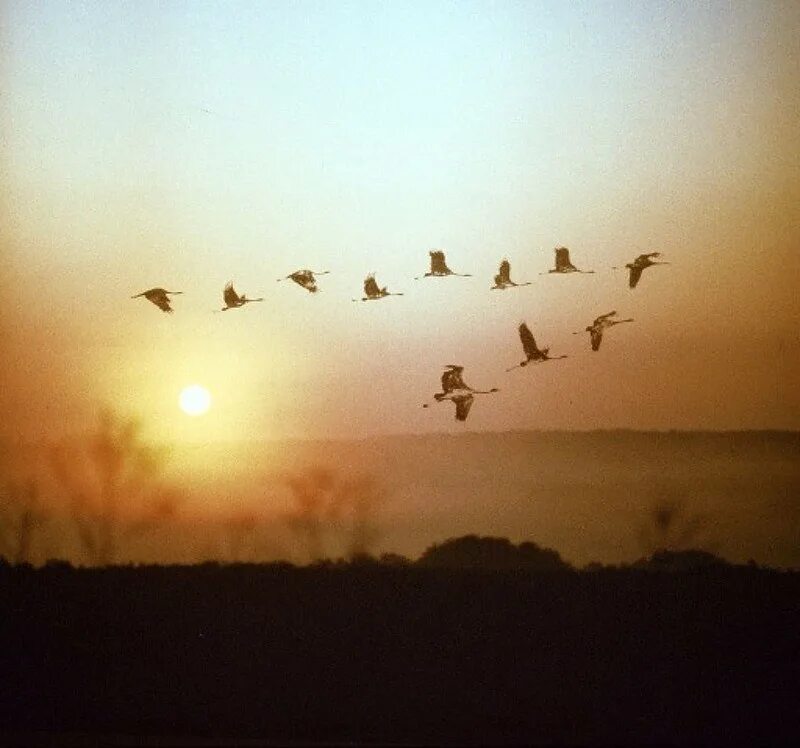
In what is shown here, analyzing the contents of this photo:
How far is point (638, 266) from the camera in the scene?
111 inches

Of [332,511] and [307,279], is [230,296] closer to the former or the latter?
[307,279]

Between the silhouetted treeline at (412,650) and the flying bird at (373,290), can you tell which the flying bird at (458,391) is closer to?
the flying bird at (373,290)

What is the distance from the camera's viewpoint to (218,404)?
113 inches

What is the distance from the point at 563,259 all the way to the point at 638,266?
210 millimetres

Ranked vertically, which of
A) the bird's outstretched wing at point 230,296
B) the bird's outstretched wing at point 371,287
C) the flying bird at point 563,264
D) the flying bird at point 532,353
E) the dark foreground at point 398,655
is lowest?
the dark foreground at point 398,655

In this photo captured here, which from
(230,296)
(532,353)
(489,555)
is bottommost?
(489,555)

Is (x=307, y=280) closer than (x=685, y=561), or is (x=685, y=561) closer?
(x=685, y=561)

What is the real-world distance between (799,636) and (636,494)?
571mm

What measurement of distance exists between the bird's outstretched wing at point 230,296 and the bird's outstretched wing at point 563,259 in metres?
0.91

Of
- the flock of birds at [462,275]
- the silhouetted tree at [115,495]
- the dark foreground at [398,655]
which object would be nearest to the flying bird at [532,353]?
the flock of birds at [462,275]

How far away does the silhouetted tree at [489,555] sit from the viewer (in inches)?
110

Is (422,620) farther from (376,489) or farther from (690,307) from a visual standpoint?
(690,307)

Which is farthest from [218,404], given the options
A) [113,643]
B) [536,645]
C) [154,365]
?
[536,645]

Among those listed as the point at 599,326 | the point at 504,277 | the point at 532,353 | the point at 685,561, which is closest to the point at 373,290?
the point at 504,277
